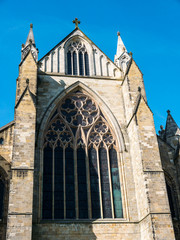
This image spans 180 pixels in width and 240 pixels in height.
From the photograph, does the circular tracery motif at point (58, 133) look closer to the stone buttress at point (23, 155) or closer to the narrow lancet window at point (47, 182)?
the narrow lancet window at point (47, 182)

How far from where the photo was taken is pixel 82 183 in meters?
15.6

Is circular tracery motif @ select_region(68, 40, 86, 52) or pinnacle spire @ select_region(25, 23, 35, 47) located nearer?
pinnacle spire @ select_region(25, 23, 35, 47)

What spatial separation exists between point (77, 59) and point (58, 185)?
8181 mm

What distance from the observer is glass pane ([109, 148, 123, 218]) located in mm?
15105

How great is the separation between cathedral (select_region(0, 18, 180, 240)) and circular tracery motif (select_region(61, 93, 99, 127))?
0.05 meters

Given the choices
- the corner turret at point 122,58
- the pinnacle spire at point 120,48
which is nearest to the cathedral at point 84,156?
the corner turret at point 122,58

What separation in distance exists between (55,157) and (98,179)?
7.78 feet

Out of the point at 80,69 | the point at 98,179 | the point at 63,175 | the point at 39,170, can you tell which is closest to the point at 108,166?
the point at 98,179

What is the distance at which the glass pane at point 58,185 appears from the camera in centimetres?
1465

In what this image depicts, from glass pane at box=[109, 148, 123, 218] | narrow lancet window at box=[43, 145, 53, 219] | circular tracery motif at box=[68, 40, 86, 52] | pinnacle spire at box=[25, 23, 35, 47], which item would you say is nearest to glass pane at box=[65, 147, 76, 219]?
narrow lancet window at box=[43, 145, 53, 219]

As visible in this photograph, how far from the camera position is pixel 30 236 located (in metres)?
12.5

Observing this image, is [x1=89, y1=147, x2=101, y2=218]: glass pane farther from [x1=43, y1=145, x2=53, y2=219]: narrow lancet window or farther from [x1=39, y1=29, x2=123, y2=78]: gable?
[x1=39, y1=29, x2=123, y2=78]: gable

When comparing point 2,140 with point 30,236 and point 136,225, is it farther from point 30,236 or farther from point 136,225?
point 136,225

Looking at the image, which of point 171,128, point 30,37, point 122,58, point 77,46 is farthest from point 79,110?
point 30,37
